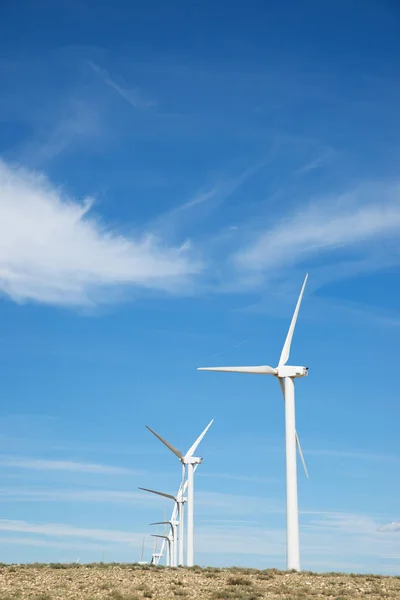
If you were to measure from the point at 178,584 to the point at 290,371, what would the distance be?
2292 centimetres

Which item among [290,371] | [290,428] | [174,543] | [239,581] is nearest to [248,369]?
[290,371]

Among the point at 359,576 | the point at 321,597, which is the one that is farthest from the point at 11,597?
the point at 359,576

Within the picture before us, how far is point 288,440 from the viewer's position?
208ft

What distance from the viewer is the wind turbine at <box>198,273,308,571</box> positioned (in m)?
60.2

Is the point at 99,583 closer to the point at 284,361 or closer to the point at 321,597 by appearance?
the point at 321,597

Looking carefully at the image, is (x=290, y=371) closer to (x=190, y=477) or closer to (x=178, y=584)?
(x=178, y=584)

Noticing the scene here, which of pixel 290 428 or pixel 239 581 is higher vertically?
pixel 290 428

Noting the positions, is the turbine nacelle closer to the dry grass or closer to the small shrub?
the dry grass

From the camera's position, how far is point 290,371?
68062 mm

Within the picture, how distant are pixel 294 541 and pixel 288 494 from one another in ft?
11.6

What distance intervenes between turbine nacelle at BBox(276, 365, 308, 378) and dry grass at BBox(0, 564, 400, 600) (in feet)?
54.7

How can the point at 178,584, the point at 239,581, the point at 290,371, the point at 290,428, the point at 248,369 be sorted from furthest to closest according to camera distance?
1. the point at 248,369
2. the point at 290,371
3. the point at 290,428
4. the point at 239,581
5. the point at 178,584

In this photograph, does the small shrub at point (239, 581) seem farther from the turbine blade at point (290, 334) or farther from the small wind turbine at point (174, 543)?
Answer: the small wind turbine at point (174, 543)

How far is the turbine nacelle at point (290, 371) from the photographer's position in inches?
2662
